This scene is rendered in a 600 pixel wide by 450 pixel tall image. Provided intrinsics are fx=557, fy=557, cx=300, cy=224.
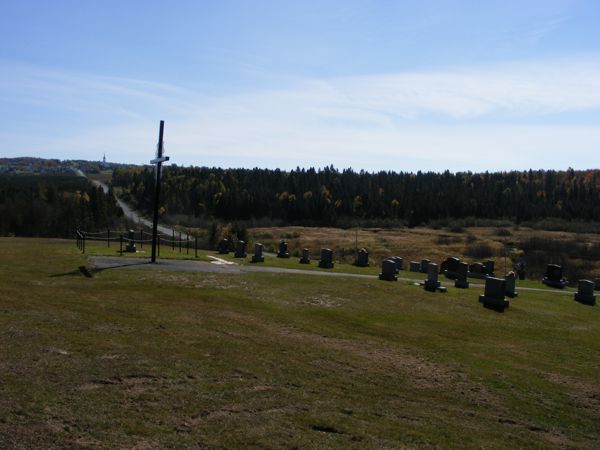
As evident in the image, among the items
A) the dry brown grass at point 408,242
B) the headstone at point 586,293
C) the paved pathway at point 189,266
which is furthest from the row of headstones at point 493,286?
the dry brown grass at point 408,242

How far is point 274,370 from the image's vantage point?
1108 cm

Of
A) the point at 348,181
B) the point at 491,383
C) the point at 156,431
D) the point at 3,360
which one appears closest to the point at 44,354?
the point at 3,360

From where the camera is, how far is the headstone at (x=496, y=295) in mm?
21766

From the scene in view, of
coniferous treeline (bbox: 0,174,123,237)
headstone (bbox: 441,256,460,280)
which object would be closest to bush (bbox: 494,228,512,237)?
coniferous treeline (bbox: 0,174,123,237)

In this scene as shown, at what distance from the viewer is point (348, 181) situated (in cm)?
17675

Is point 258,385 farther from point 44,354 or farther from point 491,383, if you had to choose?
point 491,383

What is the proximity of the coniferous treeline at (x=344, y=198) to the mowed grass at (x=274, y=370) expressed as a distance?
10940 cm

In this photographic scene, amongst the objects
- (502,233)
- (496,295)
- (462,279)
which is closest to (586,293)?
(462,279)

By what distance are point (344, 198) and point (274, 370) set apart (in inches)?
5298

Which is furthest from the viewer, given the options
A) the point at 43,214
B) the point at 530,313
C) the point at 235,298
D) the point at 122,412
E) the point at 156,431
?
the point at 43,214

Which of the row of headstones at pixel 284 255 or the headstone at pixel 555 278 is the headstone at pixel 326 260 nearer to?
the row of headstones at pixel 284 255

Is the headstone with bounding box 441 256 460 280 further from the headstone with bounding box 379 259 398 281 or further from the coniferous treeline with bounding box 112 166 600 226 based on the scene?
the coniferous treeline with bounding box 112 166 600 226

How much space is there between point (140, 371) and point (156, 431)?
2.65m

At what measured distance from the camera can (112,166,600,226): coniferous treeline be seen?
131875 mm
